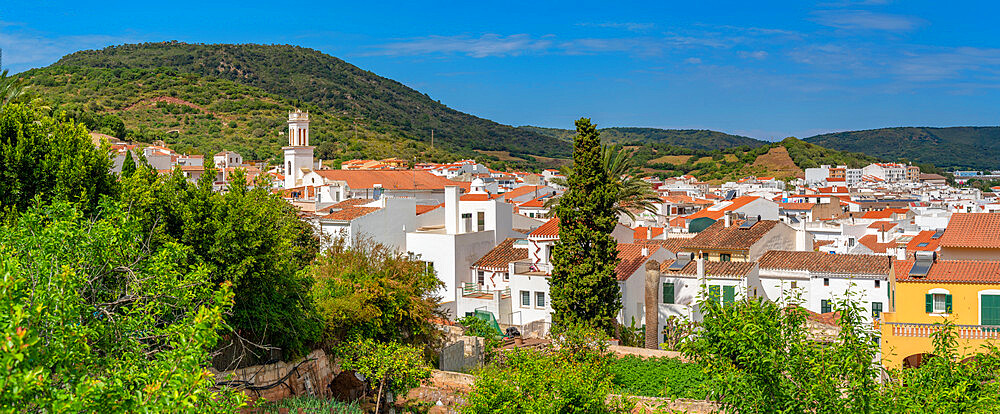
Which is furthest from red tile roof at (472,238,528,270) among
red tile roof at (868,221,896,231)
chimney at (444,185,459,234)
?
red tile roof at (868,221,896,231)

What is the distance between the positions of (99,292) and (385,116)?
582 ft

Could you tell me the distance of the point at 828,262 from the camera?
105 feet

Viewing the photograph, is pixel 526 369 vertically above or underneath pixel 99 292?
underneath

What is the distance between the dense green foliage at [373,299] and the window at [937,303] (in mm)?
13865

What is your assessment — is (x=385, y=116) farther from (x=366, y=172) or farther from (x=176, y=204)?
(x=176, y=204)

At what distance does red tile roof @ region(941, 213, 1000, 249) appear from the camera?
81.0 ft

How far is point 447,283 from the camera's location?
34.5m

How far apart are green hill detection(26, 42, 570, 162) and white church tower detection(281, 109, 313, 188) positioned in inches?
1595

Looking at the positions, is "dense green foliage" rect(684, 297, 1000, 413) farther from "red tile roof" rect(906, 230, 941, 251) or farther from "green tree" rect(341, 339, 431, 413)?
"red tile roof" rect(906, 230, 941, 251)

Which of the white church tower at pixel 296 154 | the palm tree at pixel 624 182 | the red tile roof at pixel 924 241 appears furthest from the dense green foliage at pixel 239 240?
the white church tower at pixel 296 154

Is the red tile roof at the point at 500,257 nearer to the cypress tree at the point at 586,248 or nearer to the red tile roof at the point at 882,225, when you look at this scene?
the cypress tree at the point at 586,248

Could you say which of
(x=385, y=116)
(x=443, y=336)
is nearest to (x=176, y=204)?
(x=443, y=336)

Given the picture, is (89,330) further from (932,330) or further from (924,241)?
(924,241)

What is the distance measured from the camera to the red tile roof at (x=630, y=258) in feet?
101
